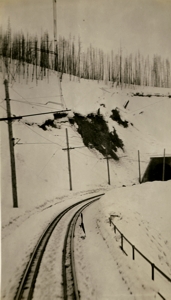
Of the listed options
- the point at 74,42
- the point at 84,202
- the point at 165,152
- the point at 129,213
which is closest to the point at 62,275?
the point at 129,213

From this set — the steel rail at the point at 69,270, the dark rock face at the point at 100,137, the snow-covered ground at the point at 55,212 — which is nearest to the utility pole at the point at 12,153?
the snow-covered ground at the point at 55,212

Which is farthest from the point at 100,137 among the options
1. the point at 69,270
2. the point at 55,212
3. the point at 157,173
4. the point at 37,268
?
the point at 37,268

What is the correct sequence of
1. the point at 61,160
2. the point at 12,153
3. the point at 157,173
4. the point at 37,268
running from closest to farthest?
1. the point at 37,268
2. the point at 12,153
3. the point at 61,160
4. the point at 157,173

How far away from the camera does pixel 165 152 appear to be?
29.9ft

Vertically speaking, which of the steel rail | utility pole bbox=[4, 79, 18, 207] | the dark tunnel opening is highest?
utility pole bbox=[4, 79, 18, 207]

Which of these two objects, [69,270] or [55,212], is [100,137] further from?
[69,270]

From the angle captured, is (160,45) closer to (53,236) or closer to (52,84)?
(52,84)

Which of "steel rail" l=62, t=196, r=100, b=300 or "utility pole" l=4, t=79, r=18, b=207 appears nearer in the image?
"steel rail" l=62, t=196, r=100, b=300

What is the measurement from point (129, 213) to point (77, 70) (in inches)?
237

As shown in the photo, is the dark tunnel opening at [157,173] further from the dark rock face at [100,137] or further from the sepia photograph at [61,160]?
the sepia photograph at [61,160]

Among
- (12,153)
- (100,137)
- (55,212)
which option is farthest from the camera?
(100,137)

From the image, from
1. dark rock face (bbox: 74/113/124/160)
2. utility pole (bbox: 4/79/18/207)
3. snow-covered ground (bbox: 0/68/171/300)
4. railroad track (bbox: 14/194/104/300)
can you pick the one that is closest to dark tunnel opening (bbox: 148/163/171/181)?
dark rock face (bbox: 74/113/124/160)

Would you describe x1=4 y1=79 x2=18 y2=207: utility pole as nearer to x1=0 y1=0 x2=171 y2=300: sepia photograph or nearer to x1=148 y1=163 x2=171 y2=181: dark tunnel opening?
x1=0 y1=0 x2=171 y2=300: sepia photograph

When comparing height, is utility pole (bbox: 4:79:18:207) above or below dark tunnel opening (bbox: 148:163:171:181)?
above
